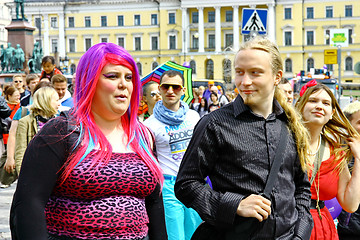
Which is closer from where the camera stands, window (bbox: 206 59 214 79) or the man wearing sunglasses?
the man wearing sunglasses

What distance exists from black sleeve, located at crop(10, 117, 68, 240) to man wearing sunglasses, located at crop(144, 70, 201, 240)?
2500 millimetres

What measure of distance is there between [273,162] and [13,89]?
864cm

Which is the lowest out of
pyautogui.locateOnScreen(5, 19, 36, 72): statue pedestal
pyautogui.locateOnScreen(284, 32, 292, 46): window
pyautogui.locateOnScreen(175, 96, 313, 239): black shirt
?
pyautogui.locateOnScreen(175, 96, 313, 239): black shirt

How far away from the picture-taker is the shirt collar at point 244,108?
280 cm

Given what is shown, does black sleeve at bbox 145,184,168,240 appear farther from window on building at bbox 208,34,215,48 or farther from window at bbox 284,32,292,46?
window on building at bbox 208,34,215,48

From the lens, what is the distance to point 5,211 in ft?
26.6

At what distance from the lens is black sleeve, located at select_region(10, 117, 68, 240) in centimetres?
239

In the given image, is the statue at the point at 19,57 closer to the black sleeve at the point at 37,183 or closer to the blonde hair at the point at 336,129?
the blonde hair at the point at 336,129

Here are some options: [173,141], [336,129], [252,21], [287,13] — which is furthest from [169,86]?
[287,13]

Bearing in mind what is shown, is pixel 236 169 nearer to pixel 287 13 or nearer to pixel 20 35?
pixel 20 35

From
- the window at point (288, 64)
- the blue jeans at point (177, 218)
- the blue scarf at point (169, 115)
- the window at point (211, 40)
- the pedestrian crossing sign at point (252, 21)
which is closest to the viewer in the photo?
the blue jeans at point (177, 218)

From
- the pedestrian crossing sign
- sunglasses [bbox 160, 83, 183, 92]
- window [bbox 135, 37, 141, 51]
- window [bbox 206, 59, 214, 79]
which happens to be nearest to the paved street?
sunglasses [bbox 160, 83, 183, 92]

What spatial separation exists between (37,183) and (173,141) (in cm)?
288

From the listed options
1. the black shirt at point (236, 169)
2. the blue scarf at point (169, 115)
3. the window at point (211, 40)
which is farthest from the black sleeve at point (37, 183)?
the window at point (211, 40)
